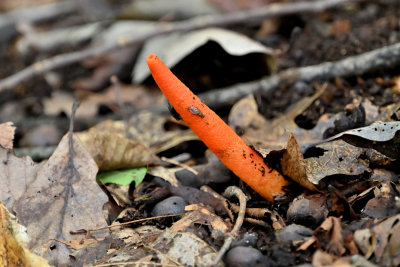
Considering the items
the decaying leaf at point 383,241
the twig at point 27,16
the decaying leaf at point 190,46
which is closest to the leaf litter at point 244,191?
the decaying leaf at point 383,241

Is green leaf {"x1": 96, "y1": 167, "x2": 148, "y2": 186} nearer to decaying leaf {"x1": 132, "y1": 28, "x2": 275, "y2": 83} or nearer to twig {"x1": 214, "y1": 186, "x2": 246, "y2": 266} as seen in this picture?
twig {"x1": 214, "y1": 186, "x2": 246, "y2": 266}

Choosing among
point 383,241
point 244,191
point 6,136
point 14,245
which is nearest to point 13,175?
point 6,136

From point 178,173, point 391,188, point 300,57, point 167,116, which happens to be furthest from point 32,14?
point 391,188

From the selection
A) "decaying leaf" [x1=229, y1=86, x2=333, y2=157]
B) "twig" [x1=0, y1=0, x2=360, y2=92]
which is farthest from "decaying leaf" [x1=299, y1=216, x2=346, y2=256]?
"twig" [x1=0, y1=0, x2=360, y2=92]

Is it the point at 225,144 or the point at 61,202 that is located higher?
the point at 225,144

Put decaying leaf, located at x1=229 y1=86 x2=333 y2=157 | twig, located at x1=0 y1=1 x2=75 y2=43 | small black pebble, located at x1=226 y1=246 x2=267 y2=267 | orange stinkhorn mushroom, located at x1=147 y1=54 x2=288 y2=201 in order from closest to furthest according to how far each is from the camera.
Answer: small black pebble, located at x1=226 y1=246 x2=267 y2=267, orange stinkhorn mushroom, located at x1=147 y1=54 x2=288 y2=201, decaying leaf, located at x1=229 y1=86 x2=333 y2=157, twig, located at x1=0 y1=1 x2=75 y2=43

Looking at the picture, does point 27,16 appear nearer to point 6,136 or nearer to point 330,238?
point 6,136
